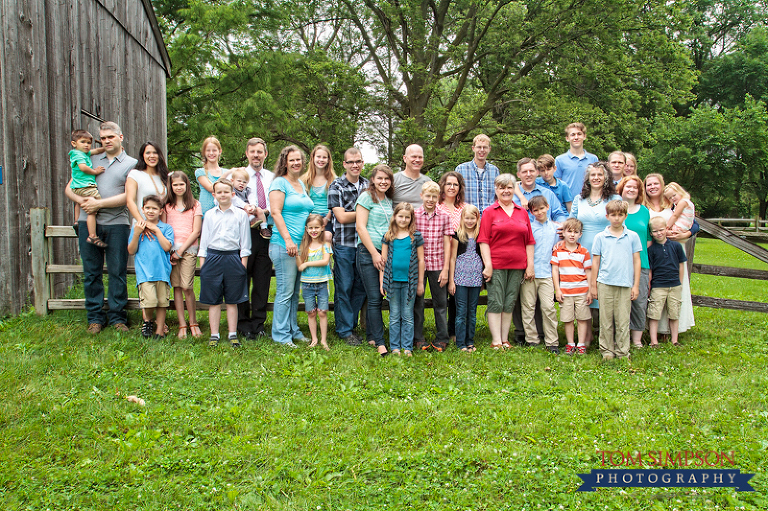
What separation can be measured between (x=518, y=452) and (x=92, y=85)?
26.2 ft

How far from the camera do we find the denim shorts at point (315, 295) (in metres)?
6.25

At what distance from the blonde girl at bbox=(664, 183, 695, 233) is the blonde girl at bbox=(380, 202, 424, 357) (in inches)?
118

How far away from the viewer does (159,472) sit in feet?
11.1

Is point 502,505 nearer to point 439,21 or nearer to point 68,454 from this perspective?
point 68,454

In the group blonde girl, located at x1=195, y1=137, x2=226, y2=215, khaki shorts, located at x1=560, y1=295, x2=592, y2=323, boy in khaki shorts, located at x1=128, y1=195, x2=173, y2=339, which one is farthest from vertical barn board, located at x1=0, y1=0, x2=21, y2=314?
khaki shorts, located at x1=560, y1=295, x2=592, y2=323

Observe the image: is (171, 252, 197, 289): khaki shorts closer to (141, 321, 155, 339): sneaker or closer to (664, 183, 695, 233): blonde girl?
(141, 321, 155, 339): sneaker

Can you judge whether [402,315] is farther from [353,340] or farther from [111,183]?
[111,183]

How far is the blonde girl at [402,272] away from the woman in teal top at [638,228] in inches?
91.7

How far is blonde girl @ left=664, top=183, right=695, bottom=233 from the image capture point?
660 cm

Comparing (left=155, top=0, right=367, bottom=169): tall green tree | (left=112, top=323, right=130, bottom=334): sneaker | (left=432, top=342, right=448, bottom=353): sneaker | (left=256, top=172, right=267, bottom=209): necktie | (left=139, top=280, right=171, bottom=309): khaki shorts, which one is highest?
(left=155, top=0, right=367, bottom=169): tall green tree

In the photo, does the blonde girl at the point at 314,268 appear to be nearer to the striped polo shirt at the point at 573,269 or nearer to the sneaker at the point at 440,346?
the sneaker at the point at 440,346

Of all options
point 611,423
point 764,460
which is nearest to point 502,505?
point 611,423

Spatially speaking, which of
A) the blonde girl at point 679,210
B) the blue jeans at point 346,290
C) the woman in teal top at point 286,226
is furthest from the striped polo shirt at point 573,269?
the woman in teal top at point 286,226

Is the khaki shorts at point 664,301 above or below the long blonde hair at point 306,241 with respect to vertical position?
below
